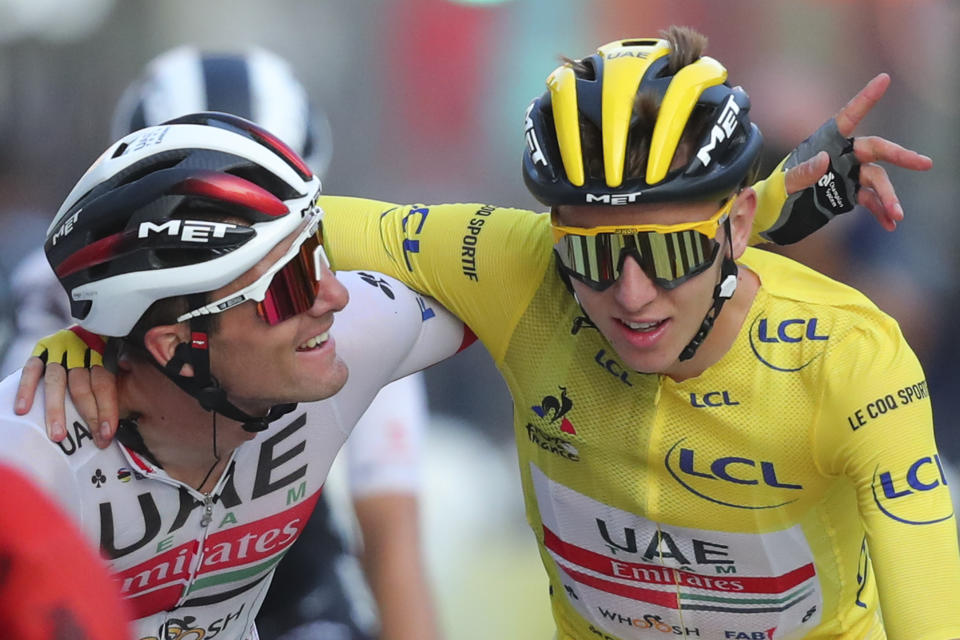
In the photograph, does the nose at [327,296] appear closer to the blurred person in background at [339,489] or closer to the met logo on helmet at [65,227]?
the met logo on helmet at [65,227]

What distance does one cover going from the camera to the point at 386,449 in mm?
4391

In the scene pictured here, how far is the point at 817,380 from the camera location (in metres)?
2.46

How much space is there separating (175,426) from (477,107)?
2842 millimetres

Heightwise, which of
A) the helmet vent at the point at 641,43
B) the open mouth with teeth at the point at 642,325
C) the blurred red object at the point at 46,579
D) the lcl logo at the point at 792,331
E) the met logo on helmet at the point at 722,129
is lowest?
the lcl logo at the point at 792,331

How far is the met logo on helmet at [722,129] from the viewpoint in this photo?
7.99ft

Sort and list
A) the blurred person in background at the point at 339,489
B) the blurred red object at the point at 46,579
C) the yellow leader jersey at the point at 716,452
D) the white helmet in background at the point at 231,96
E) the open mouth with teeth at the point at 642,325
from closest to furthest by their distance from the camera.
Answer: the blurred red object at the point at 46,579 < the yellow leader jersey at the point at 716,452 < the open mouth with teeth at the point at 642,325 < the blurred person in background at the point at 339,489 < the white helmet in background at the point at 231,96

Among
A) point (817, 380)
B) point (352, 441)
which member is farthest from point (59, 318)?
point (817, 380)

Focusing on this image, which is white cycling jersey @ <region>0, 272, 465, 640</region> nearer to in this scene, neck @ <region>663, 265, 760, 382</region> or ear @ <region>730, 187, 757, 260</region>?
neck @ <region>663, 265, 760, 382</region>

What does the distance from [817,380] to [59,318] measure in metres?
3.02

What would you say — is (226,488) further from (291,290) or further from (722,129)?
(722,129)

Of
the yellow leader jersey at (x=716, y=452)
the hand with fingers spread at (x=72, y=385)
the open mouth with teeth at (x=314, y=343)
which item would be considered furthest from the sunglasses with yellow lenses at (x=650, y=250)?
the hand with fingers spread at (x=72, y=385)

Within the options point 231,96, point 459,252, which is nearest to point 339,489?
point 231,96

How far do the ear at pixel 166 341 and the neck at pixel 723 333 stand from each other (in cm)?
108

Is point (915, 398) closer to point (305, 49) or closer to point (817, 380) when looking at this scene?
point (817, 380)
